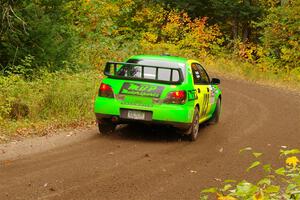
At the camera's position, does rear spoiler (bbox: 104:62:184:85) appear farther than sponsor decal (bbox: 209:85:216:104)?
No

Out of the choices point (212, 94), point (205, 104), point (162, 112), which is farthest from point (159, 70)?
point (212, 94)

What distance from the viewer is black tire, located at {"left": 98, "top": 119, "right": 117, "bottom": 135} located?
10922 millimetres

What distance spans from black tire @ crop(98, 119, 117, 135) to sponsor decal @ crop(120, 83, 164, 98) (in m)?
0.88

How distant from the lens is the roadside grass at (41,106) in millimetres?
11195

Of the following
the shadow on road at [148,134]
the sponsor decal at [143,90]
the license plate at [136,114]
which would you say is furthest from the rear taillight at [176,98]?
the shadow on road at [148,134]

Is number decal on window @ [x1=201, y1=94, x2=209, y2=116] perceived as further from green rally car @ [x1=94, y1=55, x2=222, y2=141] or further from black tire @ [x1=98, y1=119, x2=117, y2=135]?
black tire @ [x1=98, y1=119, x2=117, y2=135]

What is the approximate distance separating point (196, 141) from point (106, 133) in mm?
1894

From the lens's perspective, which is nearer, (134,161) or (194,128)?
(134,161)

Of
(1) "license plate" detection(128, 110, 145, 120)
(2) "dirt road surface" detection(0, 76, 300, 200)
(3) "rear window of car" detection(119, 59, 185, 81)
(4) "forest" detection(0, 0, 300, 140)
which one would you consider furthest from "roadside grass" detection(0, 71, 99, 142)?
(3) "rear window of car" detection(119, 59, 185, 81)

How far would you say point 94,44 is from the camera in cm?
2327

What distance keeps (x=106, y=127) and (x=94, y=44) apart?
1262 centimetres

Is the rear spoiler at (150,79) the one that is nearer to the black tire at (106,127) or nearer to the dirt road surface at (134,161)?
the black tire at (106,127)

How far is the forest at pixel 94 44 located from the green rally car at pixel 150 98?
164 centimetres

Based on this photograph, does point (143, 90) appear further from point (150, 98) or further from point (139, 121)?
point (139, 121)
